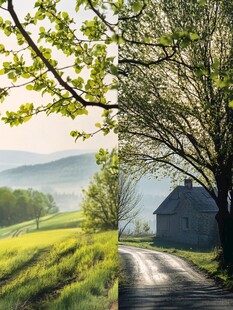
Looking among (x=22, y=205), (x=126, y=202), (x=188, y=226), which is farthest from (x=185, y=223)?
(x=22, y=205)

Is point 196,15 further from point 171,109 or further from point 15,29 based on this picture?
point 15,29

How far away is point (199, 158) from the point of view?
421 centimetres

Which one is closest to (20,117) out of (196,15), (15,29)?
(15,29)

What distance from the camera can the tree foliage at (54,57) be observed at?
3533 mm

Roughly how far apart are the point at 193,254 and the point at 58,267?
1.07 metres

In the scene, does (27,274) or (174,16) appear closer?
(27,274)

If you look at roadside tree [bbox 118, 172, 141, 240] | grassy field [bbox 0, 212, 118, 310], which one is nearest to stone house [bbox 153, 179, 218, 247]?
roadside tree [bbox 118, 172, 141, 240]

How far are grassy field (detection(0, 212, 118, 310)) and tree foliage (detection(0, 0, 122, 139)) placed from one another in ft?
2.43

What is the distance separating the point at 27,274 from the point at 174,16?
217 centimetres

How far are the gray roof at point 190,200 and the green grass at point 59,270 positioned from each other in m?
0.45

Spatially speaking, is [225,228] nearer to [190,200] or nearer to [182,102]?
[190,200]

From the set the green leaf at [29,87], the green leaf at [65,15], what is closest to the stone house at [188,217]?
the green leaf at [29,87]

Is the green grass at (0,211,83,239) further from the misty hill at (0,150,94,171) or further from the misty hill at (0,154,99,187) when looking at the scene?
the misty hill at (0,150,94,171)

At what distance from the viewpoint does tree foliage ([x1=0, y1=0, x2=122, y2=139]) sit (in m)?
3.53
